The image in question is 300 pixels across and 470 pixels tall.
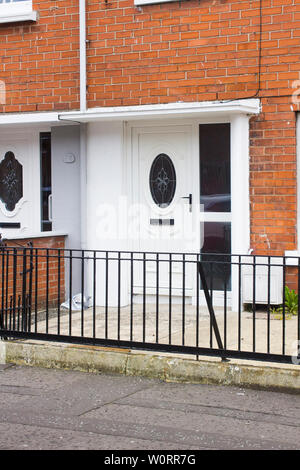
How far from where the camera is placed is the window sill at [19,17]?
34.0 feet

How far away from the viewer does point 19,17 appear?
10.4m

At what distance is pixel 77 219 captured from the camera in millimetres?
10219

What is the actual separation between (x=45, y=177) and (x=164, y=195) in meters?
1.86

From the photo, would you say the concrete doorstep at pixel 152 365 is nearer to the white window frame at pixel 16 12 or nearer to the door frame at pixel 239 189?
the door frame at pixel 239 189

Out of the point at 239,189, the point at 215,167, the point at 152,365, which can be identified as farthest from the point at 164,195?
the point at 152,365

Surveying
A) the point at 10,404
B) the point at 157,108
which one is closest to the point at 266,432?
the point at 10,404

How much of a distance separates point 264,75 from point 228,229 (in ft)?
6.30

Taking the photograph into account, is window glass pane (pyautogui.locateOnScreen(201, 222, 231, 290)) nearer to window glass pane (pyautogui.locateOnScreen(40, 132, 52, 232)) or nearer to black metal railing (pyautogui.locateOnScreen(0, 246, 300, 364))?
black metal railing (pyautogui.locateOnScreen(0, 246, 300, 364))

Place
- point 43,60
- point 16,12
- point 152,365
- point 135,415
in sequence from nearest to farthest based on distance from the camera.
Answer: point 135,415 < point 152,365 < point 43,60 < point 16,12

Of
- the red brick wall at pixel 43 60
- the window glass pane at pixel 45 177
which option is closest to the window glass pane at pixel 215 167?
the red brick wall at pixel 43 60

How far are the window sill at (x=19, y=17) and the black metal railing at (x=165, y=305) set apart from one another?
10.6 ft

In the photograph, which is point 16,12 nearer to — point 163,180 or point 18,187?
point 18,187
